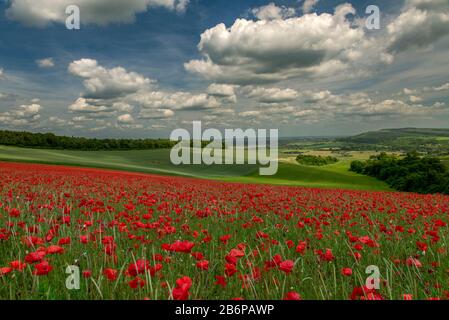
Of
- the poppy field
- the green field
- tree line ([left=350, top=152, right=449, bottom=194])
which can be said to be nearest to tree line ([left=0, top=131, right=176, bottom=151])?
the green field

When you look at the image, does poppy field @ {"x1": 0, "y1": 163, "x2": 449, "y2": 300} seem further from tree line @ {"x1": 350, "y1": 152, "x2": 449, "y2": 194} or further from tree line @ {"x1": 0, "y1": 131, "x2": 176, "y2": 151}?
tree line @ {"x1": 0, "y1": 131, "x2": 176, "y2": 151}

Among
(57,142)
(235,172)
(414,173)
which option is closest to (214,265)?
(414,173)

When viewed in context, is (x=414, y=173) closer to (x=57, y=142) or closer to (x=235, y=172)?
(x=235, y=172)

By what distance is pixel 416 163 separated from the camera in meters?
51.8

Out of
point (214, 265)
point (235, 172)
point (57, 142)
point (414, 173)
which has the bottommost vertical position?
point (235, 172)

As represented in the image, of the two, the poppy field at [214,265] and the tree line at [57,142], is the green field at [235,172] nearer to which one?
the tree line at [57,142]

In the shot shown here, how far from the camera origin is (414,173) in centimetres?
4834

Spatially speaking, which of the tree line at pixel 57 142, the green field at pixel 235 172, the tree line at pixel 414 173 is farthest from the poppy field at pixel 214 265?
the tree line at pixel 57 142

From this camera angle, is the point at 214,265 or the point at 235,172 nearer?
the point at 214,265

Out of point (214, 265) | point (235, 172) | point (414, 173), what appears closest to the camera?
point (214, 265)

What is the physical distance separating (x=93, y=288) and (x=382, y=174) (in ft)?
208
